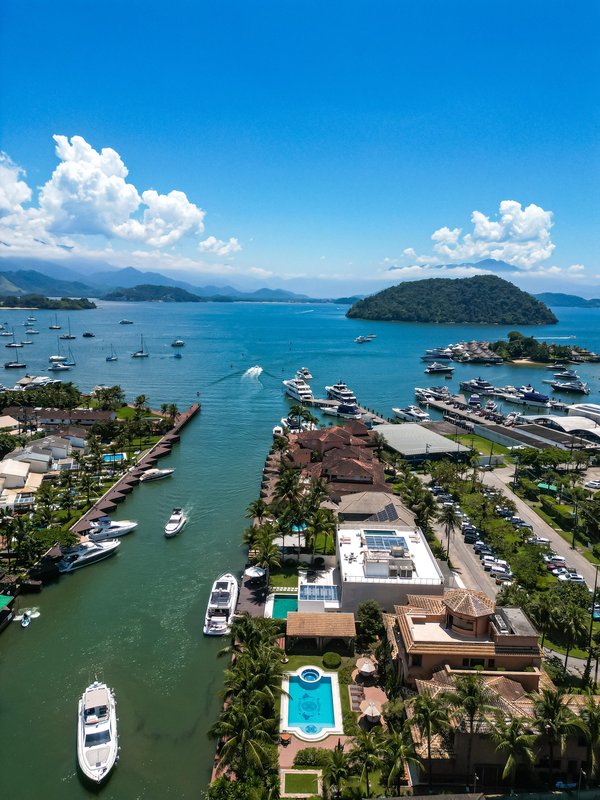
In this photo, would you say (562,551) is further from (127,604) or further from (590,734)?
(127,604)

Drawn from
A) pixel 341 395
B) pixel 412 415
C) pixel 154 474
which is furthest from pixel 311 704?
pixel 341 395

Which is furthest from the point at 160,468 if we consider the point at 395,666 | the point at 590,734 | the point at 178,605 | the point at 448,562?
the point at 590,734

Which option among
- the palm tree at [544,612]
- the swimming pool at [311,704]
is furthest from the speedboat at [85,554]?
the palm tree at [544,612]

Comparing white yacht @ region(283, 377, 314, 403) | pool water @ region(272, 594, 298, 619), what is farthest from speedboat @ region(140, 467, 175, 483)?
white yacht @ region(283, 377, 314, 403)

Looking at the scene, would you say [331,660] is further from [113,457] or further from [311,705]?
[113,457]

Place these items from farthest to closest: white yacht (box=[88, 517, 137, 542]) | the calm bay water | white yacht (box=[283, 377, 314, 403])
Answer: white yacht (box=[283, 377, 314, 403]) → white yacht (box=[88, 517, 137, 542]) → the calm bay water

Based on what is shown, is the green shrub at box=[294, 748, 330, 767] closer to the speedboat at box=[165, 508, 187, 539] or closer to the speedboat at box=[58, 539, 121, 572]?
the speedboat at box=[58, 539, 121, 572]
